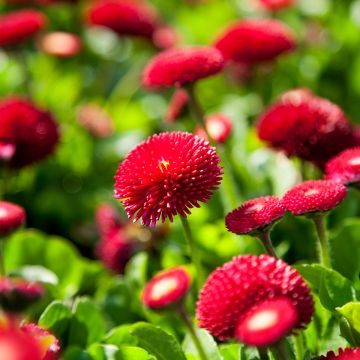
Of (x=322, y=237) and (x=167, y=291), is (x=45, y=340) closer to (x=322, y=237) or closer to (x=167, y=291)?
(x=167, y=291)

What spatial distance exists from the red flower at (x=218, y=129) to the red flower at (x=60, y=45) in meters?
1.09

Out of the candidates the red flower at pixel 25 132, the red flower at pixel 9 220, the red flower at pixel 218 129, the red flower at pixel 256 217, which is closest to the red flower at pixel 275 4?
the red flower at pixel 218 129

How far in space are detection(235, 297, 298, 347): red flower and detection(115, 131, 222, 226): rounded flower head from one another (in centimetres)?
30

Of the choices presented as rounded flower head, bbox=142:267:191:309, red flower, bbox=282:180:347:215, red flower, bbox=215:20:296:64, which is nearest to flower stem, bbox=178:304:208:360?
rounded flower head, bbox=142:267:191:309

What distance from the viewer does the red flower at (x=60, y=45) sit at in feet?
9.93

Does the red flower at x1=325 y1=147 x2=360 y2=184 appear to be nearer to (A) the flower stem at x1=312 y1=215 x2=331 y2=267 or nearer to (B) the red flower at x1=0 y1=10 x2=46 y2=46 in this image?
(A) the flower stem at x1=312 y1=215 x2=331 y2=267

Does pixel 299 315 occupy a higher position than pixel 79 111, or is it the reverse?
pixel 299 315

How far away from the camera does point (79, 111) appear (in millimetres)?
2826

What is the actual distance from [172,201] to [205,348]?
0.26 metres

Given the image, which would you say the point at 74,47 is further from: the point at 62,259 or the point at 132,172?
the point at 132,172

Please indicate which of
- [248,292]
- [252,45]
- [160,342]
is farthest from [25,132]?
[248,292]

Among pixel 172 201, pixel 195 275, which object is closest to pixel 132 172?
pixel 172 201

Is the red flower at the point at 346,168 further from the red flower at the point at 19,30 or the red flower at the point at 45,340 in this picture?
the red flower at the point at 19,30

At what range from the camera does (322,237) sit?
4.70 feet
